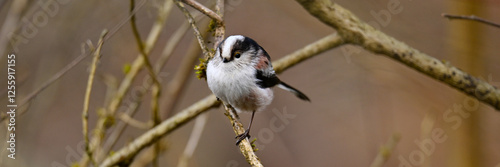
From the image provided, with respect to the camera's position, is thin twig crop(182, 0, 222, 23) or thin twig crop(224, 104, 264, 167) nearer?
thin twig crop(224, 104, 264, 167)

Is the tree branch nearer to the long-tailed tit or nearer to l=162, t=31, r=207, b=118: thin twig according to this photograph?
the long-tailed tit

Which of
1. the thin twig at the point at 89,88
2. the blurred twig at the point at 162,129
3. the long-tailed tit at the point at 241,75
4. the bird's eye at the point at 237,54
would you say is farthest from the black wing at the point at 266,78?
the thin twig at the point at 89,88

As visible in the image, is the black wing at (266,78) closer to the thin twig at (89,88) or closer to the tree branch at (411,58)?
the tree branch at (411,58)

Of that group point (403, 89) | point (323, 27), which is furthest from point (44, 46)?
point (403, 89)

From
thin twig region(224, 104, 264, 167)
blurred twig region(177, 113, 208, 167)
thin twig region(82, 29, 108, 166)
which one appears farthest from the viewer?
blurred twig region(177, 113, 208, 167)

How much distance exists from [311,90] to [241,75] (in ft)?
7.04

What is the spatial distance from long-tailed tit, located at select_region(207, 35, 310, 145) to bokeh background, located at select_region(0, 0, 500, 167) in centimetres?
120

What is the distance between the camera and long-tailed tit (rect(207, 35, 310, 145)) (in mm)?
1844

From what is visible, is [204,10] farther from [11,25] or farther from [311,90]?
[311,90]

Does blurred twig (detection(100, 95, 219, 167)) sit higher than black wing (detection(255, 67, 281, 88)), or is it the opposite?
blurred twig (detection(100, 95, 219, 167))

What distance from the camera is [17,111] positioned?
2594 mm

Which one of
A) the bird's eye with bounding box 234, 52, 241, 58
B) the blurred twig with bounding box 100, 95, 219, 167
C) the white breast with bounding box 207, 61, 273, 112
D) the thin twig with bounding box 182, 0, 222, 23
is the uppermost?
the thin twig with bounding box 182, 0, 222, 23

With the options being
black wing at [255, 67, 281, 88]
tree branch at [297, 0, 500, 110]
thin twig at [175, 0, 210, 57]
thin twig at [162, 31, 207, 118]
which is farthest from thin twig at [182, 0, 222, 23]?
thin twig at [162, 31, 207, 118]

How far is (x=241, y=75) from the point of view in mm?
2000
